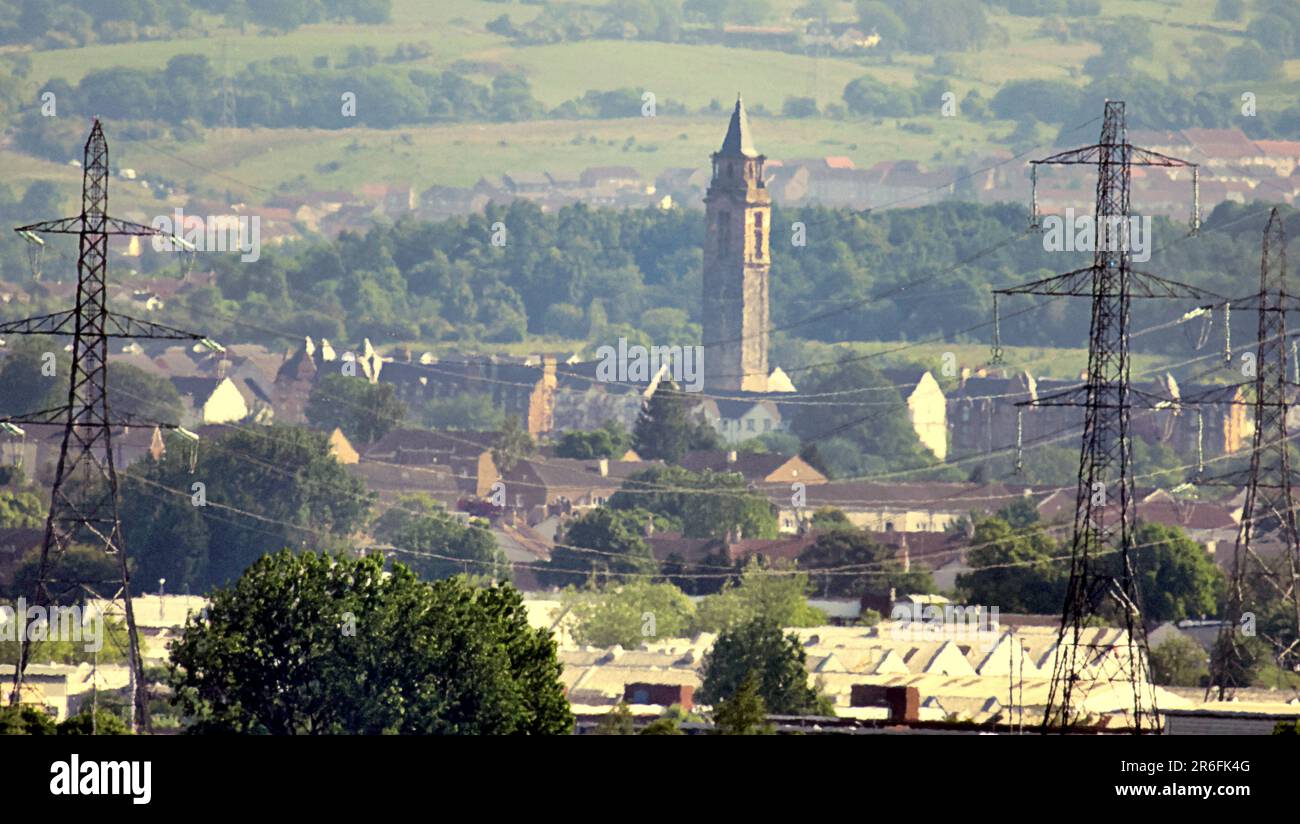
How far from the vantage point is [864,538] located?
115625 millimetres

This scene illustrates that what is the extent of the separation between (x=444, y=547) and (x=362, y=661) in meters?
74.5

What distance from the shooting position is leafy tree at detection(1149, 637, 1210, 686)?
73375 mm

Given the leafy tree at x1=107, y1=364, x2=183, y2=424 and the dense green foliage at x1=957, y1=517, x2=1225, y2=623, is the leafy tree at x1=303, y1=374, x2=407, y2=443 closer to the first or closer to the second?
the leafy tree at x1=107, y1=364, x2=183, y2=424

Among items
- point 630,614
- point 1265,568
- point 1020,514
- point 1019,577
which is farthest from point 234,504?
point 1265,568

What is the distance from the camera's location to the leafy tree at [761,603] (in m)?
93.8

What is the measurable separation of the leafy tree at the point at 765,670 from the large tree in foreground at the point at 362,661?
12.5 metres

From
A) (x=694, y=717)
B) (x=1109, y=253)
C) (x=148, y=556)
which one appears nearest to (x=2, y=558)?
(x=148, y=556)

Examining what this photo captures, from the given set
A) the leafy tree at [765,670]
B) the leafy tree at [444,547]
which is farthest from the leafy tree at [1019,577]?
the leafy tree at [444,547]

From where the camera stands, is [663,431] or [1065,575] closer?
[1065,575]

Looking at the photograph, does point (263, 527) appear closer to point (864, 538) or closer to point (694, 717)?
point (864, 538)

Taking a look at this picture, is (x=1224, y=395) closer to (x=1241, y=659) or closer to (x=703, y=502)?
(x=703, y=502)

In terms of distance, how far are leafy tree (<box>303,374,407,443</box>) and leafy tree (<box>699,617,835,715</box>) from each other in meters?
111

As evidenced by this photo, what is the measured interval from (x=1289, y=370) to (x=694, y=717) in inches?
5424

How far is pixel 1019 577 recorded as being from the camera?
92.5m
